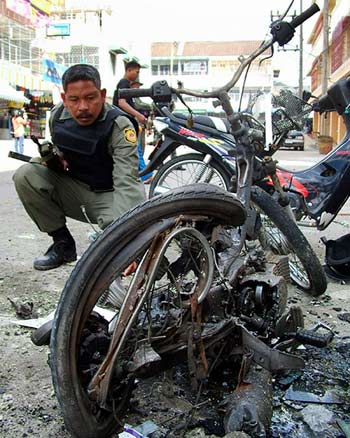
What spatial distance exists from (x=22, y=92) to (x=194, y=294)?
43.6 meters

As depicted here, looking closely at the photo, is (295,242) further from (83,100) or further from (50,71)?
(50,71)

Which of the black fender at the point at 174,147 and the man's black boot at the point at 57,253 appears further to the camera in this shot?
the black fender at the point at 174,147

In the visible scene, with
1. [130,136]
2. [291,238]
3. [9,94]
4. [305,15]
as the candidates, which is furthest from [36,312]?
[9,94]

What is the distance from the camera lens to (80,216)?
3654 mm

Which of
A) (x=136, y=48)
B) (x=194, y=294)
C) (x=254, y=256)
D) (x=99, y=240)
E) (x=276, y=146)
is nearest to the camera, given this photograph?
(x=99, y=240)

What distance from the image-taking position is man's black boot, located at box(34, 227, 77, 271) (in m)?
3.65

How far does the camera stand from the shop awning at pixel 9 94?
36.7 meters

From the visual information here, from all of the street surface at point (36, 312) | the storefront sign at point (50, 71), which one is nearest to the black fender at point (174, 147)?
the street surface at point (36, 312)

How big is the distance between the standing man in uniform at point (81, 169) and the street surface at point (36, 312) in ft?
0.84

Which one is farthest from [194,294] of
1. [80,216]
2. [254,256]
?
[80,216]

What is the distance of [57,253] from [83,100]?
47.0 inches

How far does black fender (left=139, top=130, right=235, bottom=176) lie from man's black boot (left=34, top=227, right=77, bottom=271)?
1.71 metres

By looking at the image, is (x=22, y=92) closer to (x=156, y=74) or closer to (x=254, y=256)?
(x=156, y=74)

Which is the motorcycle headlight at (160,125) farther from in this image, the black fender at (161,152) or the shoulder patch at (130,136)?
the shoulder patch at (130,136)
